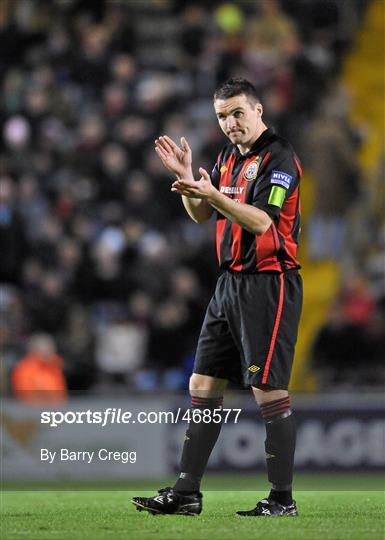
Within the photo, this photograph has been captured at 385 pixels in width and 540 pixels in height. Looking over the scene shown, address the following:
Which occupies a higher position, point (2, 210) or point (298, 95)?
point (298, 95)

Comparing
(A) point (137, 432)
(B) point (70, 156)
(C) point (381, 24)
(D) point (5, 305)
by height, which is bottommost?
(A) point (137, 432)

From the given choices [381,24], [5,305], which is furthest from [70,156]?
[381,24]

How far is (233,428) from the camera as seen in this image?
37.5 feet

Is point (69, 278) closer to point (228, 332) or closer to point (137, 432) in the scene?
point (137, 432)

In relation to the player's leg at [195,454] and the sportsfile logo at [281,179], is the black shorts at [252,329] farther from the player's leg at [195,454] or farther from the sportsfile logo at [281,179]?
the sportsfile logo at [281,179]

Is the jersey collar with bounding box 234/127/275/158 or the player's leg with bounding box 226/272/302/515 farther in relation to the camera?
the jersey collar with bounding box 234/127/275/158

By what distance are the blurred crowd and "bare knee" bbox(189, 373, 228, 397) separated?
221 inches

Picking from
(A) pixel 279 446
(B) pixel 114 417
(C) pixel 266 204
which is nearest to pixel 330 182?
(B) pixel 114 417

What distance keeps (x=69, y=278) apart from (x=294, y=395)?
2700 mm

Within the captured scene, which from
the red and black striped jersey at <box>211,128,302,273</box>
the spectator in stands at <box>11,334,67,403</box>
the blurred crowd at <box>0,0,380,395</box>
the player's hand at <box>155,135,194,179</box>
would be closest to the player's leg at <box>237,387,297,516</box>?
the red and black striped jersey at <box>211,128,302,273</box>

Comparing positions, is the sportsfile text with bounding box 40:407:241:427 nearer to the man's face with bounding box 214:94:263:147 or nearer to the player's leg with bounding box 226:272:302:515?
the player's leg with bounding box 226:272:302:515

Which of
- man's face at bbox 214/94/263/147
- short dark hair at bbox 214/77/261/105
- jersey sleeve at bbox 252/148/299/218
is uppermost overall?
short dark hair at bbox 214/77/261/105

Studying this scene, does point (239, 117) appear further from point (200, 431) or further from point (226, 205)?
point (200, 431)

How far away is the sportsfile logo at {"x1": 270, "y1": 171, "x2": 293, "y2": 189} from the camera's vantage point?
620cm
